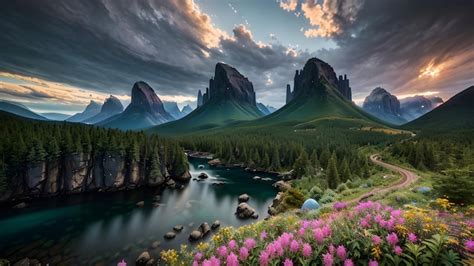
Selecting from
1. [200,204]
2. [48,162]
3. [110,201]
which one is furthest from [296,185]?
[48,162]

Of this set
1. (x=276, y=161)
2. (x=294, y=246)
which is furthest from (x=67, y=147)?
(x=294, y=246)

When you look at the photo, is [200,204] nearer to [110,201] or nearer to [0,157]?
[110,201]

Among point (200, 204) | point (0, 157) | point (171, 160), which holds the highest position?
point (0, 157)

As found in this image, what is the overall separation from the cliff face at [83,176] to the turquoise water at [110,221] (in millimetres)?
4355

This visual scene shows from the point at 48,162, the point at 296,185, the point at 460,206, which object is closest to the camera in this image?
the point at 460,206

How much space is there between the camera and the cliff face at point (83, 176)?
5247 centimetres

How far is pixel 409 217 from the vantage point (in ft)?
21.2

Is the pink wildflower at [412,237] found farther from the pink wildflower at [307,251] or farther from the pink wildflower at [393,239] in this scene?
the pink wildflower at [307,251]

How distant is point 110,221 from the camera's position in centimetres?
3969

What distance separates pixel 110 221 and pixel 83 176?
28.1 metres

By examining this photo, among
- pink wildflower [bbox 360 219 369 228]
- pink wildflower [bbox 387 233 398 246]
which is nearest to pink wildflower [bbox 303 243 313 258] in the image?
pink wildflower [bbox 387 233 398 246]

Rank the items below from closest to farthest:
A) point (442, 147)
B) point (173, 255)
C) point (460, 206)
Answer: point (173, 255), point (460, 206), point (442, 147)

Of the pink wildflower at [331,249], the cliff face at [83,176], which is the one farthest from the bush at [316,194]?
the cliff face at [83,176]

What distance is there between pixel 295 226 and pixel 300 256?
308cm
